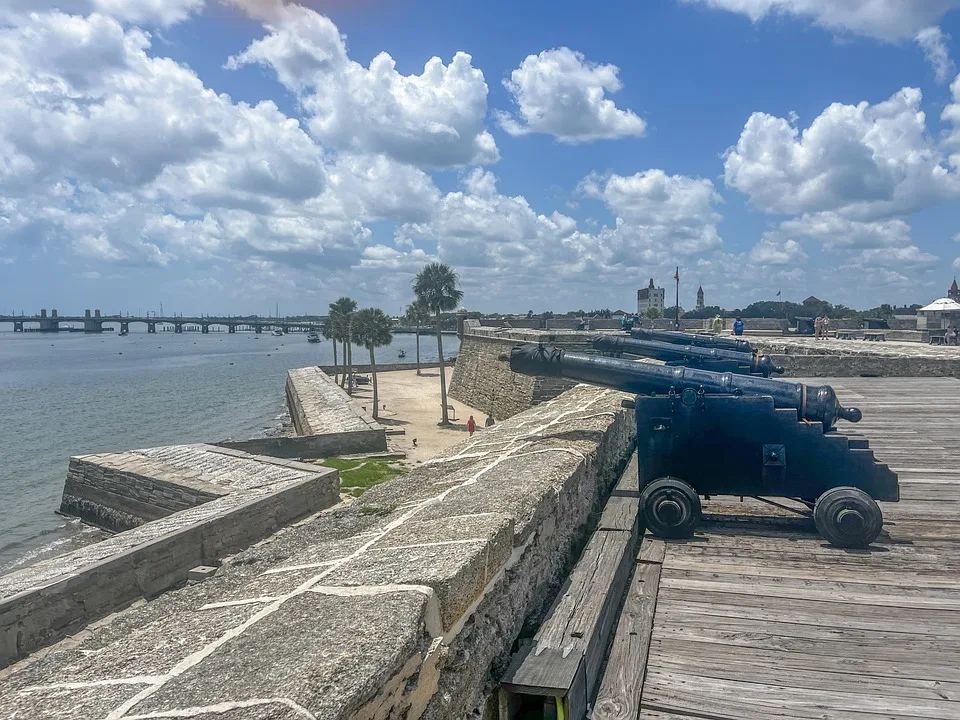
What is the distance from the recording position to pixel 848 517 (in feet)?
9.82

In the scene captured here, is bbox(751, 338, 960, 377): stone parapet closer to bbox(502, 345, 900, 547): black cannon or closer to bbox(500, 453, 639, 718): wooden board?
bbox(502, 345, 900, 547): black cannon

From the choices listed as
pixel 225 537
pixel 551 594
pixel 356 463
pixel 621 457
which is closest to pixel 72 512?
pixel 356 463

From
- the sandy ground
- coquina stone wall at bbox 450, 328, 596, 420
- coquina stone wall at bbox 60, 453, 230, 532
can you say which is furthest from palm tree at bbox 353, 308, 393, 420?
coquina stone wall at bbox 60, 453, 230, 532

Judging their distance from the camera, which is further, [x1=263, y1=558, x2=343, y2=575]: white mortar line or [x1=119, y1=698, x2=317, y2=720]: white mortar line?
[x1=263, y1=558, x2=343, y2=575]: white mortar line

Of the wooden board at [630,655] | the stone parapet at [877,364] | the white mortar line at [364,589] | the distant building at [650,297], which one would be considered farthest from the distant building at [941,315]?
the distant building at [650,297]

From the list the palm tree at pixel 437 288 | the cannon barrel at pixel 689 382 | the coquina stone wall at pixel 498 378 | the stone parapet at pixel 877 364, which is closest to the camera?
the cannon barrel at pixel 689 382

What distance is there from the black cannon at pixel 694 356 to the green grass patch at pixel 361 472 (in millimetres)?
8043

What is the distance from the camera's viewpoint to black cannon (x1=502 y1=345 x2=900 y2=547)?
3107mm

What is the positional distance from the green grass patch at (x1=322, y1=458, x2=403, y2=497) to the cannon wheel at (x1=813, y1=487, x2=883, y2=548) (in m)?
10.3

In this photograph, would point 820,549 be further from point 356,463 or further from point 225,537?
point 356,463

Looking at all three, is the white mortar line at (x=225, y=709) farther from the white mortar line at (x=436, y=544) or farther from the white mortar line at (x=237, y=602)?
the white mortar line at (x=436, y=544)

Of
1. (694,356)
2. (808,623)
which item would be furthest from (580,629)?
(694,356)

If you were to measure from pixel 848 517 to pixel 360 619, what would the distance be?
2536 millimetres

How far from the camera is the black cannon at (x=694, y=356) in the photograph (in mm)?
5449
